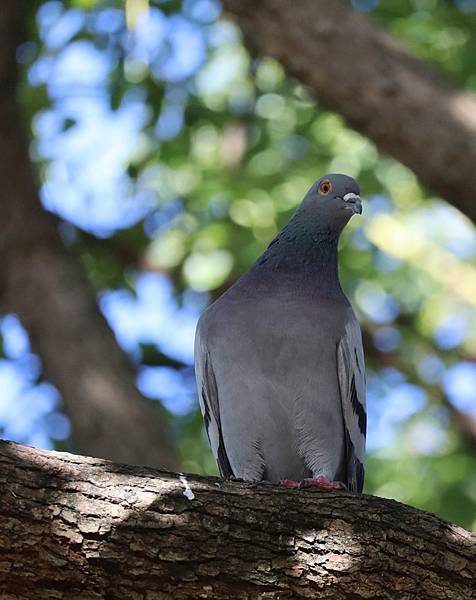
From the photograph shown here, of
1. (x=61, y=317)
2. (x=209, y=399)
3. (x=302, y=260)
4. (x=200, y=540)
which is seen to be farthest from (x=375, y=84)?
(x=200, y=540)

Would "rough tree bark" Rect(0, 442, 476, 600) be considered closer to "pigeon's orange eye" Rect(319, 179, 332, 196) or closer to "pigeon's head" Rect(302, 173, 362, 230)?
"pigeon's head" Rect(302, 173, 362, 230)

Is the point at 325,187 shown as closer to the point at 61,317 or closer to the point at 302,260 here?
the point at 302,260

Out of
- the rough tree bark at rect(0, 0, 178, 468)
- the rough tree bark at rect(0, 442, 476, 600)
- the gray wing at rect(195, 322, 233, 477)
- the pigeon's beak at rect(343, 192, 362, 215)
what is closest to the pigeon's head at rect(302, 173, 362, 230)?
the pigeon's beak at rect(343, 192, 362, 215)

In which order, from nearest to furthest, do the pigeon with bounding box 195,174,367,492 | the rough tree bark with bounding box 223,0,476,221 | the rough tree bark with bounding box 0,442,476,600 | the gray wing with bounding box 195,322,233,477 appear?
the rough tree bark with bounding box 0,442,476,600 < the pigeon with bounding box 195,174,367,492 < the gray wing with bounding box 195,322,233,477 < the rough tree bark with bounding box 223,0,476,221

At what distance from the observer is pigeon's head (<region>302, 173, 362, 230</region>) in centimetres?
557

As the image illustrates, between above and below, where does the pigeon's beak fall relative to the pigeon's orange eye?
above

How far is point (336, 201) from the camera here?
5.60 metres

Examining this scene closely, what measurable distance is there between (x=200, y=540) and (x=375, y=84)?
3967mm

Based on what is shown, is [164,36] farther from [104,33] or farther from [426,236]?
[426,236]

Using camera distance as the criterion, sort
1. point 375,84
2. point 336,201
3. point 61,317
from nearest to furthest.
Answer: point 336,201, point 375,84, point 61,317

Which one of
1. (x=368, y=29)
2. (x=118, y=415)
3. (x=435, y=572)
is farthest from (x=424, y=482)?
(x=435, y=572)

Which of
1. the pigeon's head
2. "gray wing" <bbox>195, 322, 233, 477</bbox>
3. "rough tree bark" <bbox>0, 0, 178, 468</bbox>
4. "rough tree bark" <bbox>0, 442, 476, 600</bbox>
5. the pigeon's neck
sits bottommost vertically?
"rough tree bark" <bbox>0, 0, 178, 468</bbox>

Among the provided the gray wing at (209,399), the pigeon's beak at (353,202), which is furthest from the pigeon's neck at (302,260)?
the gray wing at (209,399)

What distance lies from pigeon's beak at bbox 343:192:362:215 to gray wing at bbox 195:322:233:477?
1051 mm
